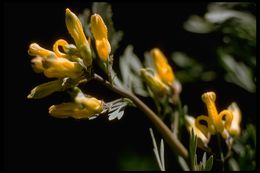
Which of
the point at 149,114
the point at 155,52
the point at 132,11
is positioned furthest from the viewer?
the point at 132,11

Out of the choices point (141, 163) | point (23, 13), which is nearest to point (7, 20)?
point (23, 13)

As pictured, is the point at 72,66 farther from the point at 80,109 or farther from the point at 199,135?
the point at 199,135

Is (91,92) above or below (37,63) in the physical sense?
below

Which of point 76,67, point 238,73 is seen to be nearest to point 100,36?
point 76,67

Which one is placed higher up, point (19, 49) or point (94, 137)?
point (19, 49)

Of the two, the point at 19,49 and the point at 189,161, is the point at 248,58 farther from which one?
the point at 19,49

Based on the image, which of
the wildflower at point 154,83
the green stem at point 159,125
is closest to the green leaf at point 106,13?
the wildflower at point 154,83
